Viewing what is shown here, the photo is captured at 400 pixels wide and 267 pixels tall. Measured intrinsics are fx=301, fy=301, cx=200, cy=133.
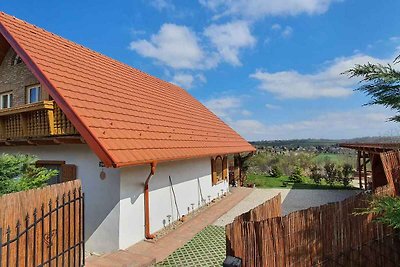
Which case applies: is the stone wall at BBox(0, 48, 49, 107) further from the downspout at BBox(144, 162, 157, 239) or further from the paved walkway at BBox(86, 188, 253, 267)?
the paved walkway at BBox(86, 188, 253, 267)

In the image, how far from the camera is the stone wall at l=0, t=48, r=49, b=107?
9.81 meters

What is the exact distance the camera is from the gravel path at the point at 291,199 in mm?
12617

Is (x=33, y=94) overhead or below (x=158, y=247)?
overhead

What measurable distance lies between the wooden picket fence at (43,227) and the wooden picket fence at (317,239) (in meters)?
2.71

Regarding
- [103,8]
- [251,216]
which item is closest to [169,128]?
[103,8]

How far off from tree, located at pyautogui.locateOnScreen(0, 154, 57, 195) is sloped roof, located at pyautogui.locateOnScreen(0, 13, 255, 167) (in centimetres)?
169

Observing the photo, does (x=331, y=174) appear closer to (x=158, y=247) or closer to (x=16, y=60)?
(x=158, y=247)

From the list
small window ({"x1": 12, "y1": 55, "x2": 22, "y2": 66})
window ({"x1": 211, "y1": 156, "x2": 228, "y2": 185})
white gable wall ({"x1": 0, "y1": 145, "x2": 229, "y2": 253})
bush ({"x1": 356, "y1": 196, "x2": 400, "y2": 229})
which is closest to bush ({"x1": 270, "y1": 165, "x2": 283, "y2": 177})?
window ({"x1": 211, "y1": 156, "x2": 228, "y2": 185})

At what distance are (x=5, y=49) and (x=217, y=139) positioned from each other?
981 centimetres

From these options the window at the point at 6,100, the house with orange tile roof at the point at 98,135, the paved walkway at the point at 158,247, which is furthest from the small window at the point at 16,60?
the paved walkway at the point at 158,247

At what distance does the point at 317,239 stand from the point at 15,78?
34.0ft

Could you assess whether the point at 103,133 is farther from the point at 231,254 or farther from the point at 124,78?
the point at 124,78

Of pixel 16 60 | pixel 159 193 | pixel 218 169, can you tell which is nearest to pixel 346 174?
pixel 218 169

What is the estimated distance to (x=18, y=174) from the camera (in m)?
5.30
